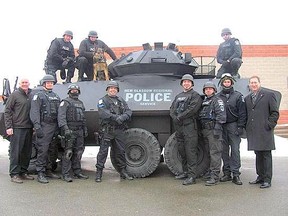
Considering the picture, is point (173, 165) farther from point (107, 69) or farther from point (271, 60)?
point (271, 60)

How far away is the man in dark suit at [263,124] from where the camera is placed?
6.38m

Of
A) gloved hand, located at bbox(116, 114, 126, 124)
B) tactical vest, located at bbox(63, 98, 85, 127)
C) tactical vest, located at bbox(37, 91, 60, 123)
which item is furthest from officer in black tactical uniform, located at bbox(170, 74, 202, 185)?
tactical vest, located at bbox(37, 91, 60, 123)

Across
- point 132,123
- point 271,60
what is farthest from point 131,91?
point 271,60

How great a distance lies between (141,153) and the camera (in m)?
7.44

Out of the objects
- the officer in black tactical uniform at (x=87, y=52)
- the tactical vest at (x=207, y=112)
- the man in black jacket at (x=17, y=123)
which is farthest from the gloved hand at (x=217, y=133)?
the officer in black tactical uniform at (x=87, y=52)

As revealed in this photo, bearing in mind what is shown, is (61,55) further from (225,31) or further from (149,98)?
(225,31)

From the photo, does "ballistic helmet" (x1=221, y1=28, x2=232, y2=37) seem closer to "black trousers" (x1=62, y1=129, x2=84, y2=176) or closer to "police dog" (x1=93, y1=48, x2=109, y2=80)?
"police dog" (x1=93, y1=48, x2=109, y2=80)

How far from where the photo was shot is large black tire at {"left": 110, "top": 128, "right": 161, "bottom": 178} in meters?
7.34

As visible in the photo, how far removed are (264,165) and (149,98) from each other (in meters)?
2.41

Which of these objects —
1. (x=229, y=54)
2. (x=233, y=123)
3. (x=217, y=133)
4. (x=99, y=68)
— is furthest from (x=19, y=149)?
(x=229, y=54)

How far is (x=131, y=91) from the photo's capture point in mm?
7707

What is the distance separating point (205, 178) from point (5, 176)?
3.82 m

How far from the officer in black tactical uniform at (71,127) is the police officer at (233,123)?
8.20 feet

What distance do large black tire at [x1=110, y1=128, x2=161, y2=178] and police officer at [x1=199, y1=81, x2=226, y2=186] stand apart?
1.04 meters
